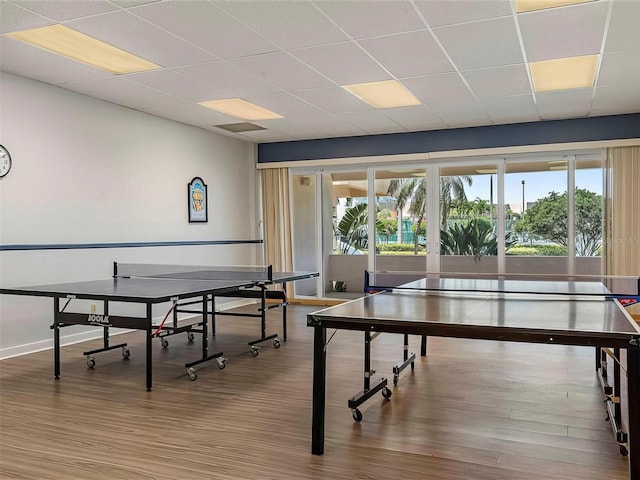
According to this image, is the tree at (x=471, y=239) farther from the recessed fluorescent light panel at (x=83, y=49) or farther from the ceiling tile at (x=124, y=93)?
the recessed fluorescent light panel at (x=83, y=49)

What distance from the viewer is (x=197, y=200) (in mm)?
7430

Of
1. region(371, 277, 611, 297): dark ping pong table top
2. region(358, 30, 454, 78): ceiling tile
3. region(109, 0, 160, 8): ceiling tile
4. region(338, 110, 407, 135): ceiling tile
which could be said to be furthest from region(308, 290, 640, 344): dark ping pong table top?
region(338, 110, 407, 135): ceiling tile

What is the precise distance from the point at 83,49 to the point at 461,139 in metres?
5.13

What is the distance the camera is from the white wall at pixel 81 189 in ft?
16.2

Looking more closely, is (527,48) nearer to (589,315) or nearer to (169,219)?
(589,315)

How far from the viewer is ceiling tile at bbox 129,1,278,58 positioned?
3.52 meters

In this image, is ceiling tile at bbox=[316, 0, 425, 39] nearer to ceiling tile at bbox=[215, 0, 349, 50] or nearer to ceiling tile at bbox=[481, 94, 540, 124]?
ceiling tile at bbox=[215, 0, 349, 50]

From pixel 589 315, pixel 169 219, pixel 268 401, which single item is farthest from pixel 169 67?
pixel 589 315

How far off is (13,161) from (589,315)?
4.95 m

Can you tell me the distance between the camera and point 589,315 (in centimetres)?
260

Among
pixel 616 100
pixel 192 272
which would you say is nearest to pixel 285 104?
pixel 192 272

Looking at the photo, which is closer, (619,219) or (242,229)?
(619,219)

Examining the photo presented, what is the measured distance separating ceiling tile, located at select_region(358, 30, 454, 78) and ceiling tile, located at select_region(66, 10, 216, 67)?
1431 mm

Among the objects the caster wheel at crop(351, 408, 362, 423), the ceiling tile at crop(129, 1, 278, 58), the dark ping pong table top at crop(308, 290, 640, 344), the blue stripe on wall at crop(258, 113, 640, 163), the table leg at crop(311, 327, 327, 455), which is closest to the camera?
the dark ping pong table top at crop(308, 290, 640, 344)
